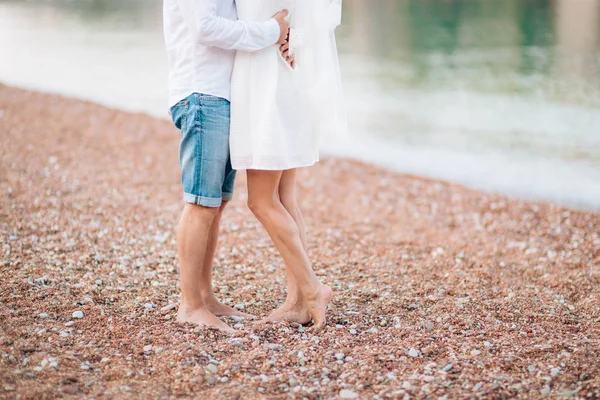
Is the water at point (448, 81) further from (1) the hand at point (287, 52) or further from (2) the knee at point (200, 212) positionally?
(2) the knee at point (200, 212)

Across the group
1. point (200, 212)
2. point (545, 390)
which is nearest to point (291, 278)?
point (200, 212)

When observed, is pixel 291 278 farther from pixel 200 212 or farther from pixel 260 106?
pixel 260 106

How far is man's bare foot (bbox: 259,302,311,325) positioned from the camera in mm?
4164

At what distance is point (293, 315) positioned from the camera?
164 inches

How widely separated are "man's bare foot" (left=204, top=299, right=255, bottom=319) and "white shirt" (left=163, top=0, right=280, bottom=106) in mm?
1250

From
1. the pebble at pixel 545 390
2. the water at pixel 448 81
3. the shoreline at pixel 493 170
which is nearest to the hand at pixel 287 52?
the pebble at pixel 545 390

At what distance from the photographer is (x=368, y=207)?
764 cm

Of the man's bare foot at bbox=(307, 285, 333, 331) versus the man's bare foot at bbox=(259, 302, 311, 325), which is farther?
the man's bare foot at bbox=(259, 302, 311, 325)

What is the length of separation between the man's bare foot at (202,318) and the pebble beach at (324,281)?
2.9 inches

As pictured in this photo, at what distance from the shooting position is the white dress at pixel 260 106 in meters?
3.68

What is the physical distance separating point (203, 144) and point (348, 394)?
4.71ft

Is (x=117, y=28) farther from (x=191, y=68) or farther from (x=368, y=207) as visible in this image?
(x=191, y=68)

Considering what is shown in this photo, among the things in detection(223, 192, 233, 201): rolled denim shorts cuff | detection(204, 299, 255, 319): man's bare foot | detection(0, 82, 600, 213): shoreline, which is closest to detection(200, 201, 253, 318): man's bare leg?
detection(204, 299, 255, 319): man's bare foot

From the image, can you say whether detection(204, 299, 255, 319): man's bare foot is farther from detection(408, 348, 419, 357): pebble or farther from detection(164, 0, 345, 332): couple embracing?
detection(408, 348, 419, 357): pebble
